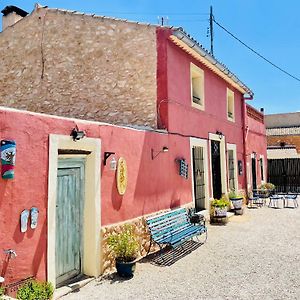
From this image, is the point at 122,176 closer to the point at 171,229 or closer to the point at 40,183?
the point at 171,229

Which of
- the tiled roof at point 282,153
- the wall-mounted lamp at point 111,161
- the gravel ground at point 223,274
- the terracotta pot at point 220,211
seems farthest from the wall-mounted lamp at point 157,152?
the tiled roof at point 282,153

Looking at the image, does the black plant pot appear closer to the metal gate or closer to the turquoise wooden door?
the turquoise wooden door

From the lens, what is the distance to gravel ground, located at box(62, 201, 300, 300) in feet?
17.2

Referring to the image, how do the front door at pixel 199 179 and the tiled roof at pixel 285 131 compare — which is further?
the tiled roof at pixel 285 131

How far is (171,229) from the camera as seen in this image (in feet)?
25.8

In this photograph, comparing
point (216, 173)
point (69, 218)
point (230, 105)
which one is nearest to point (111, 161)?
point (69, 218)

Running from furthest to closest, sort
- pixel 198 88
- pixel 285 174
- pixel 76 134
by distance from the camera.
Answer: pixel 285 174 < pixel 198 88 < pixel 76 134

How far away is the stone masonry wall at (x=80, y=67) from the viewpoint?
9.30 m

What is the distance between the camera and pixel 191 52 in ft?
33.8

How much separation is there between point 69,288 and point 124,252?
3.90 ft

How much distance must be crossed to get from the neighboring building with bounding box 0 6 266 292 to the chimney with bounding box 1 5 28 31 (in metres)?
0.08

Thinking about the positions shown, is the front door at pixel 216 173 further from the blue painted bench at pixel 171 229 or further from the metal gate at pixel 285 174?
the metal gate at pixel 285 174

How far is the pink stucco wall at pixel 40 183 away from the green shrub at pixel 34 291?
11.3 inches

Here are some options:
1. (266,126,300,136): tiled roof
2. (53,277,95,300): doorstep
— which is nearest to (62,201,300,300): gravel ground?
(53,277,95,300): doorstep
